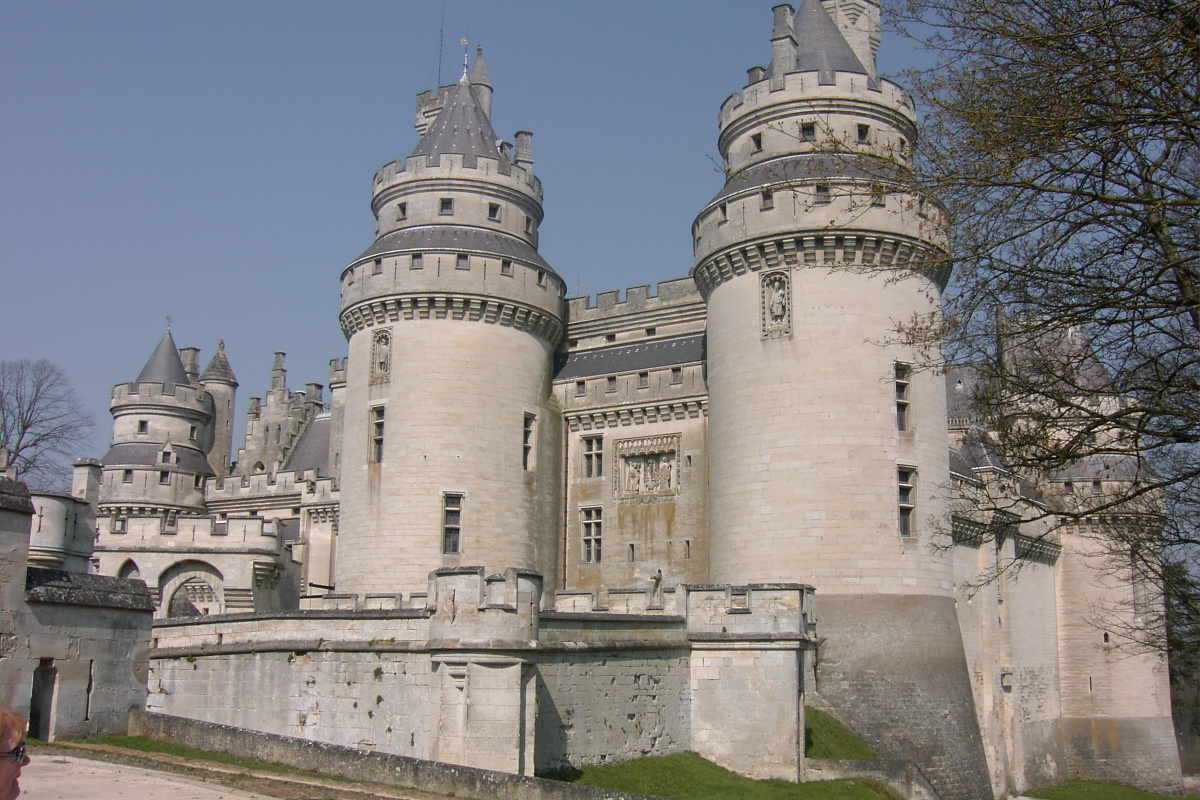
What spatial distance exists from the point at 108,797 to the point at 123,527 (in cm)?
2286

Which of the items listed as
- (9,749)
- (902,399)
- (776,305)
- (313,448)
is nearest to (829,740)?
(902,399)

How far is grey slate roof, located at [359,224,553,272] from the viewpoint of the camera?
30.2m

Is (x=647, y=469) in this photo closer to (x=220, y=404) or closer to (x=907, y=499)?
(x=907, y=499)

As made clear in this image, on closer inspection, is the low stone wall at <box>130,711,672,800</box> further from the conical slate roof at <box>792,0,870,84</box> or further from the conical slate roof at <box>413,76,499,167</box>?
the conical slate roof at <box>413,76,499,167</box>

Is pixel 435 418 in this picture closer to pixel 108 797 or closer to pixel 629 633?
pixel 629 633

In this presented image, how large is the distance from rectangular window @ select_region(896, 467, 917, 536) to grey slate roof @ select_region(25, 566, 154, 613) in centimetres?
1601

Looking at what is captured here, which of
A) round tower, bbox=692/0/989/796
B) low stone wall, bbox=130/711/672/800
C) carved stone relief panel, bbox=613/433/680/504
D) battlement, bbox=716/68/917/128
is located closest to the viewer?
low stone wall, bbox=130/711/672/800

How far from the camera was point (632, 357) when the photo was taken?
32125 millimetres

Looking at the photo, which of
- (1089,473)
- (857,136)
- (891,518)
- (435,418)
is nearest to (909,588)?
(891,518)

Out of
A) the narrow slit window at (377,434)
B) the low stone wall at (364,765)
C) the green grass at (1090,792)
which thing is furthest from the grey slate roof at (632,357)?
the low stone wall at (364,765)

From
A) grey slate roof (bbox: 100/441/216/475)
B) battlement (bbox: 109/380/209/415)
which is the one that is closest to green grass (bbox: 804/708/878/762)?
grey slate roof (bbox: 100/441/216/475)

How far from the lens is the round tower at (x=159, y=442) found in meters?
39.3

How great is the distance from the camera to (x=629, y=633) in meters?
20.0

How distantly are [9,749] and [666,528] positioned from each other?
24.5 meters
